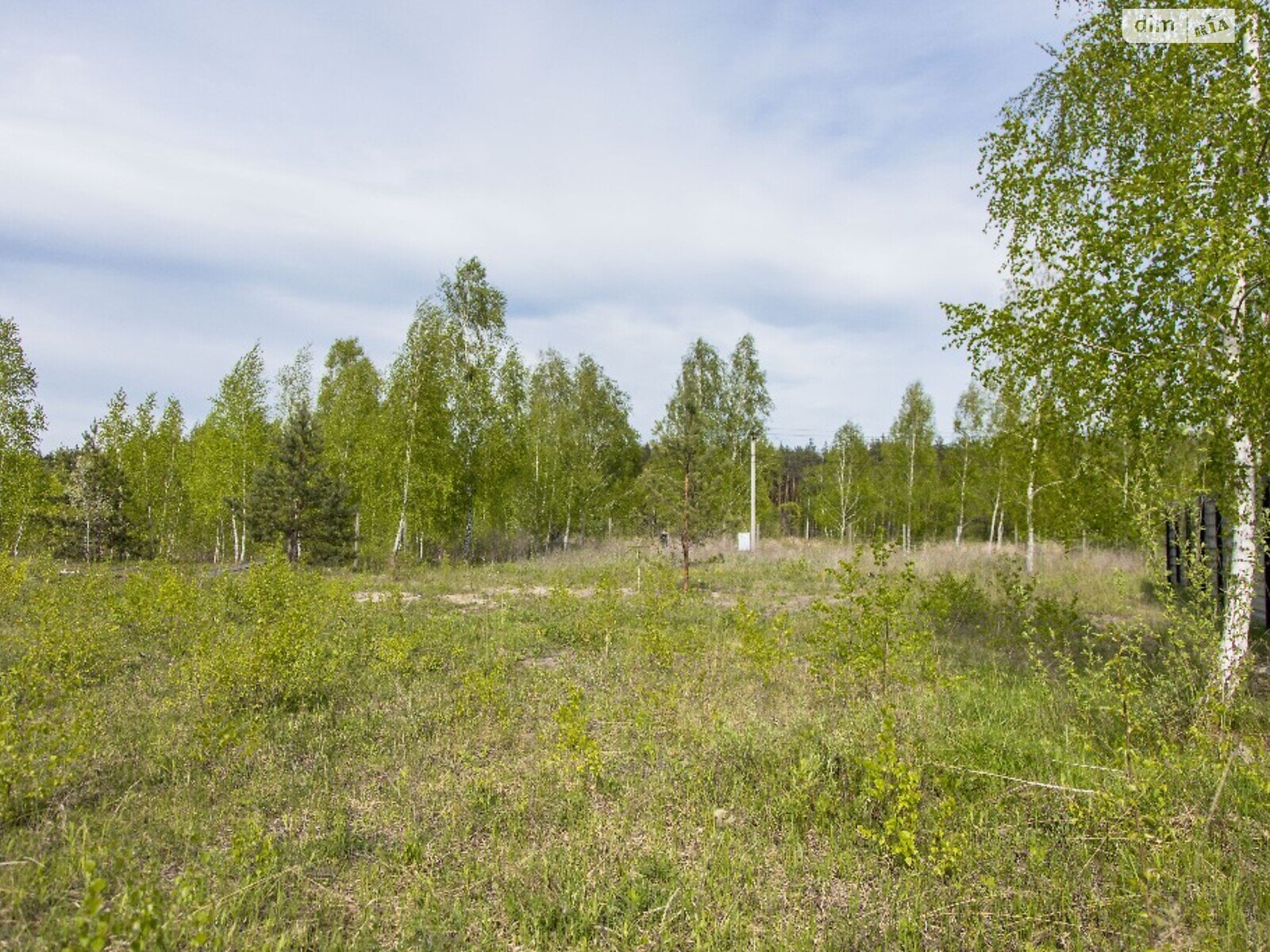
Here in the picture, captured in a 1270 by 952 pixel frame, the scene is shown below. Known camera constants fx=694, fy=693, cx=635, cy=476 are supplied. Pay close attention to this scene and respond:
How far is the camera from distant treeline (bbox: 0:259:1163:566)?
19547mm

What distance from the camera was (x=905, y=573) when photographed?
17.2ft

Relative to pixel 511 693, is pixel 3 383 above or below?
above

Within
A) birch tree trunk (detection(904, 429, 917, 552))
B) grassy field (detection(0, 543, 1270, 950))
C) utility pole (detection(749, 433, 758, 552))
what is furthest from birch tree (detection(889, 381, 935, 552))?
grassy field (detection(0, 543, 1270, 950))

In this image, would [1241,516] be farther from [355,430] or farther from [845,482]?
[845,482]

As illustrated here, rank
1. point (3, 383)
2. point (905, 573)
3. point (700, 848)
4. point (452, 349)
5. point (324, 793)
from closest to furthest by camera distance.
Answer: point (700, 848), point (324, 793), point (905, 573), point (3, 383), point (452, 349)

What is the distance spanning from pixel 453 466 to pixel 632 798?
1898 cm

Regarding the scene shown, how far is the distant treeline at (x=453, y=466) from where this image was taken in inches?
770

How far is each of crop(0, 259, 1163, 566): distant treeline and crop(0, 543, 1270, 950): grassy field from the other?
26.4 feet

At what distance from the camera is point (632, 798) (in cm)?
433

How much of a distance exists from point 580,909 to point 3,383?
24175 mm

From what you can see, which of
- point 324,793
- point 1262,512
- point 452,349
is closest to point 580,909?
point 324,793

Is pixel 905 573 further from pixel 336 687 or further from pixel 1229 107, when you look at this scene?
pixel 336 687

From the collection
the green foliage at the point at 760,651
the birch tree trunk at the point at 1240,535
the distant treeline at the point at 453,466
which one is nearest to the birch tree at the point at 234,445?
the distant treeline at the point at 453,466

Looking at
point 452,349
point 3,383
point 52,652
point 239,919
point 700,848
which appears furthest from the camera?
point 452,349
